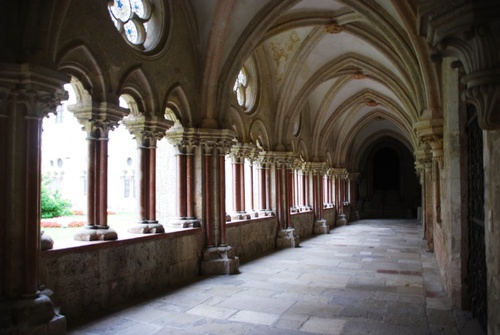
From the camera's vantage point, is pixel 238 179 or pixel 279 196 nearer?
pixel 238 179

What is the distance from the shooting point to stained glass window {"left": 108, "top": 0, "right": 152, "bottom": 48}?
223 inches

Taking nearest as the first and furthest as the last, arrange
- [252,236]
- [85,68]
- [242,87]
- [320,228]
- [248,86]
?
[85,68] < [252,236] < [242,87] < [248,86] < [320,228]

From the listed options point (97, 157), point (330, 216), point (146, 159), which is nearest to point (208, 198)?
point (146, 159)

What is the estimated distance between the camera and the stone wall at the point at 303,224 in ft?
41.6

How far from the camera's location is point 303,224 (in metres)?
13.6

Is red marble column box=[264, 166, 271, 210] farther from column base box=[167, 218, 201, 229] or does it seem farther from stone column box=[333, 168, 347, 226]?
stone column box=[333, 168, 347, 226]

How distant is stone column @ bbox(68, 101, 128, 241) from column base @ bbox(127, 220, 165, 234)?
658 mm

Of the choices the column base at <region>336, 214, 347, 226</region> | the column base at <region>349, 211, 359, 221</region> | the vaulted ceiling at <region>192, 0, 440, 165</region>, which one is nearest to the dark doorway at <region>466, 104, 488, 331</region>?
the vaulted ceiling at <region>192, 0, 440, 165</region>

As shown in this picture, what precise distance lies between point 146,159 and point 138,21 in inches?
76.6

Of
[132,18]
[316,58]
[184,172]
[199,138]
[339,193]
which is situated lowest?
[339,193]

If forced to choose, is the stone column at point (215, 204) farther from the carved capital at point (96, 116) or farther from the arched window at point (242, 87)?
the arched window at point (242, 87)

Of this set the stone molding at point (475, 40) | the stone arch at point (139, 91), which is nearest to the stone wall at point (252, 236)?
the stone arch at point (139, 91)

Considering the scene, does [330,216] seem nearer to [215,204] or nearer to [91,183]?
[215,204]

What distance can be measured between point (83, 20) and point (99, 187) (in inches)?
75.6
